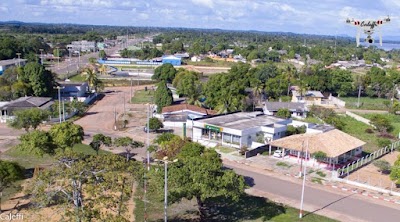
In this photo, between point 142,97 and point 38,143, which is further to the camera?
point 142,97

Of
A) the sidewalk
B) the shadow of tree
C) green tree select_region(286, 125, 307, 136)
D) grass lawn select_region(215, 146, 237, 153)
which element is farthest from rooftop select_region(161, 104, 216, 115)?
the shadow of tree

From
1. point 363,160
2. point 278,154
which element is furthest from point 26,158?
point 363,160

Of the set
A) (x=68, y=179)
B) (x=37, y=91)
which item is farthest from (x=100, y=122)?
(x=68, y=179)

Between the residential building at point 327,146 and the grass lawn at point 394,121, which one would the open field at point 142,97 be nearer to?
the residential building at point 327,146

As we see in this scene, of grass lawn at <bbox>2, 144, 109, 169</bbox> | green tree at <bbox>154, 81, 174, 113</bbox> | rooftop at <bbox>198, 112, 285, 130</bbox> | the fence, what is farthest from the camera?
green tree at <bbox>154, 81, 174, 113</bbox>

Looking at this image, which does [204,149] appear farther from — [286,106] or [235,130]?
[286,106]

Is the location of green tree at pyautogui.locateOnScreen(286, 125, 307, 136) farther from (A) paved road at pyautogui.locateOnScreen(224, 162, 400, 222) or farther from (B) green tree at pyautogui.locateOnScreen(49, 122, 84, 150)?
(B) green tree at pyautogui.locateOnScreen(49, 122, 84, 150)
